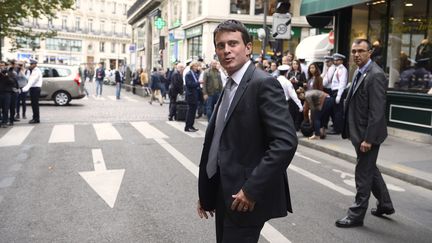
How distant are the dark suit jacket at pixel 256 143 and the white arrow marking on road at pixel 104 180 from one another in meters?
3.42

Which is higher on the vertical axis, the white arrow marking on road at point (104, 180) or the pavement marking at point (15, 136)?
the white arrow marking on road at point (104, 180)

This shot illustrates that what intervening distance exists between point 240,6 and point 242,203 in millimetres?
28195

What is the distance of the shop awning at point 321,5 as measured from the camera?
41.6 feet

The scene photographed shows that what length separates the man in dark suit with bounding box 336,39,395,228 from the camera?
201 inches

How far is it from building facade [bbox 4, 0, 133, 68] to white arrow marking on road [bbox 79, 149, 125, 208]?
266 feet

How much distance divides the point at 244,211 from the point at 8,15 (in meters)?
20.0

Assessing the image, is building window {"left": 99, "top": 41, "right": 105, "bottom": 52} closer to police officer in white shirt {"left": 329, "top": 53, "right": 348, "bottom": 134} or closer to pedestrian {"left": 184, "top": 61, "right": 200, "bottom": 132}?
pedestrian {"left": 184, "top": 61, "right": 200, "bottom": 132}

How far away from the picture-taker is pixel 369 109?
5.16 metres

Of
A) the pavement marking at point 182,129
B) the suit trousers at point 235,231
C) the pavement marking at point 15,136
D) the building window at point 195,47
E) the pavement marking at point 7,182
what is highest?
the building window at point 195,47

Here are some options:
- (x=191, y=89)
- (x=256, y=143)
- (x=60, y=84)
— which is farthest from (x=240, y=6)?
(x=256, y=143)

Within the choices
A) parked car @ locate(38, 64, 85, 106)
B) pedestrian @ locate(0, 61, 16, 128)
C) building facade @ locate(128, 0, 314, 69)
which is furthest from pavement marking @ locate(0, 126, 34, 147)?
building facade @ locate(128, 0, 314, 69)

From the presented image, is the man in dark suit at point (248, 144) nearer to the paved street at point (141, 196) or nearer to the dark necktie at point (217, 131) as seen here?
the dark necktie at point (217, 131)

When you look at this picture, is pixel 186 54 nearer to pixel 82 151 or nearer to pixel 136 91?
pixel 136 91

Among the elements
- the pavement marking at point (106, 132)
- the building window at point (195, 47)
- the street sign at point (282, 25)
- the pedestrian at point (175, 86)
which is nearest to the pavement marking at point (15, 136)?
the pavement marking at point (106, 132)
